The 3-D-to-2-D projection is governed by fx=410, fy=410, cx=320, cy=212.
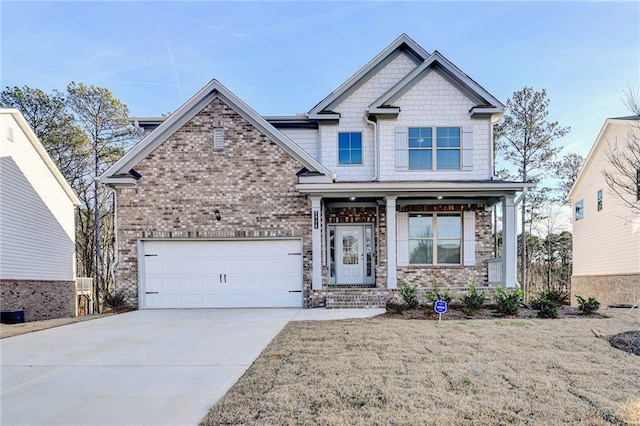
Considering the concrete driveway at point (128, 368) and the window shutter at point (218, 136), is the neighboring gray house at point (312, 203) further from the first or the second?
the concrete driveway at point (128, 368)

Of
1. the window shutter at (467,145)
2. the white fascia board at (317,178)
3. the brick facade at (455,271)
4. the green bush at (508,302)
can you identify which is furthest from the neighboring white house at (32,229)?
the window shutter at (467,145)

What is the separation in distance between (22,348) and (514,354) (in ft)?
25.8

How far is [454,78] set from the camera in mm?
13094

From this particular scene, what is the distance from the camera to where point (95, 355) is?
6.36m

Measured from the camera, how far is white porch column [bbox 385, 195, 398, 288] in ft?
37.4

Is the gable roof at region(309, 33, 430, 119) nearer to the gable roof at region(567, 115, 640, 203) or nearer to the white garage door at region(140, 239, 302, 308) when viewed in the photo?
the white garage door at region(140, 239, 302, 308)

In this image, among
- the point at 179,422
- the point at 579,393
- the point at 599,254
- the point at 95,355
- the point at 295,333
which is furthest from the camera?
the point at 599,254

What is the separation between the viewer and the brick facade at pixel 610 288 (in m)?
14.9

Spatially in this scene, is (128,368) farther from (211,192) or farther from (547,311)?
(547,311)

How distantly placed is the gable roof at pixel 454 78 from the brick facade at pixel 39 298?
12.8 meters

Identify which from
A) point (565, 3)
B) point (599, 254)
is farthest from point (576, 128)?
point (565, 3)

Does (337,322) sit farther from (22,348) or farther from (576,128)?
(576,128)

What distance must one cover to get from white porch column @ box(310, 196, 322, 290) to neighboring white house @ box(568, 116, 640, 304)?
400 inches

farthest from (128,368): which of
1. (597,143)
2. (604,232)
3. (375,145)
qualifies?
(597,143)
